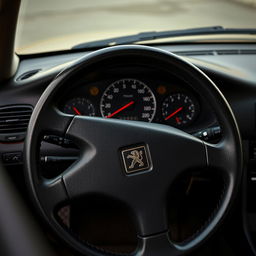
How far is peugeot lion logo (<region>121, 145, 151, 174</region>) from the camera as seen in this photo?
5.27 ft

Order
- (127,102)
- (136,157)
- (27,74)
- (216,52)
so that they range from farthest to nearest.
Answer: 1. (216,52)
2. (27,74)
3. (127,102)
4. (136,157)

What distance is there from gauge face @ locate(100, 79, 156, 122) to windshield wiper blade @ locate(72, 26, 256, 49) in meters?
0.48

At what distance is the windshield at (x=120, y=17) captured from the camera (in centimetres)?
338

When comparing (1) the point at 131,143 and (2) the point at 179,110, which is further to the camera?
(2) the point at 179,110

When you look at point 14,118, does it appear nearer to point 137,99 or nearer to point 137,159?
point 137,99

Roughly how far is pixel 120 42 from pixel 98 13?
5.07ft

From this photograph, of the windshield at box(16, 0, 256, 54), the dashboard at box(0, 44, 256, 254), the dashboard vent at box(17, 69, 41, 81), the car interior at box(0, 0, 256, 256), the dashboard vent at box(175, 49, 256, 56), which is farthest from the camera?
the windshield at box(16, 0, 256, 54)

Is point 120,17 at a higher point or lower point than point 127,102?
lower

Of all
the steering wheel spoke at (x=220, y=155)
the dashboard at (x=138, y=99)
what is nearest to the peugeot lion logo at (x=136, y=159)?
the steering wheel spoke at (x=220, y=155)

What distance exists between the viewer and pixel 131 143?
1.61 metres

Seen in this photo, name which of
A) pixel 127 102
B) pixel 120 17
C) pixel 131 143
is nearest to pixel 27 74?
pixel 127 102

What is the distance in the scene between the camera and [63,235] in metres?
1.54

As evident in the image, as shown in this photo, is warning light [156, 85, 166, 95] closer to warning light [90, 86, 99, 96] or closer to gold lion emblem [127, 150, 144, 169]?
warning light [90, 86, 99, 96]

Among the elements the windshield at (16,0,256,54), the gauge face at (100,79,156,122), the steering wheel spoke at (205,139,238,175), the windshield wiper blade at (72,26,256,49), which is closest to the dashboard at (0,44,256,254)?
the gauge face at (100,79,156,122)
